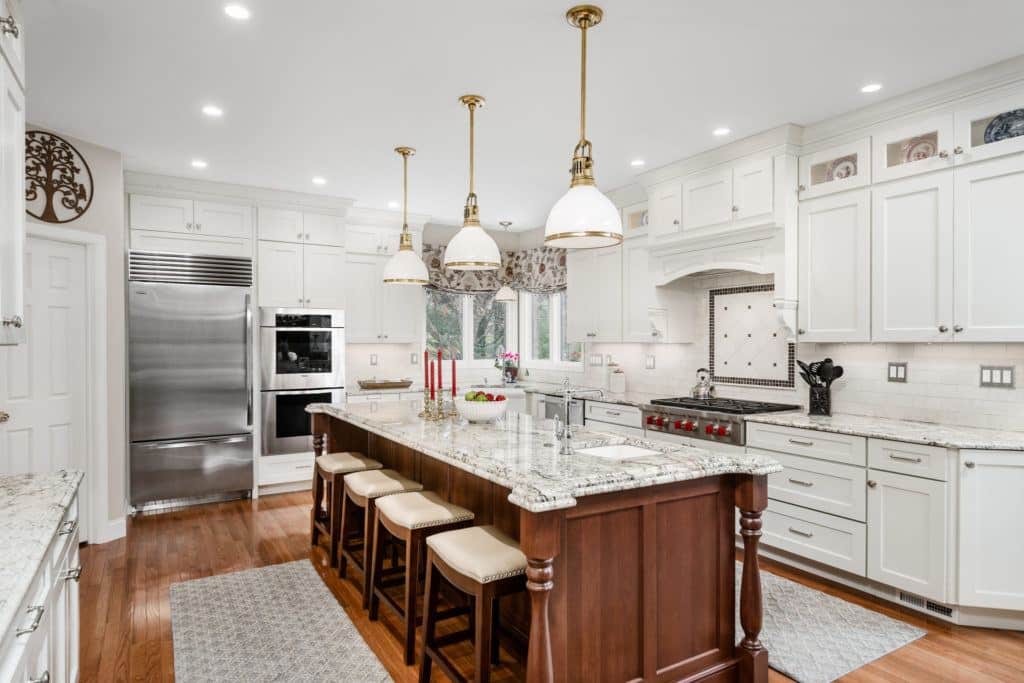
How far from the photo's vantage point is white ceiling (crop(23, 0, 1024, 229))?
2475mm

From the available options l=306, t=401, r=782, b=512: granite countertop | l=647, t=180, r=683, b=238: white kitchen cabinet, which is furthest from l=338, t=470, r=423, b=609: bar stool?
l=647, t=180, r=683, b=238: white kitchen cabinet

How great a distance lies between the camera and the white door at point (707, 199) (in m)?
4.09

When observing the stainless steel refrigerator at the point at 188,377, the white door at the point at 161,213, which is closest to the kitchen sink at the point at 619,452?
the stainless steel refrigerator at the point at 188,377

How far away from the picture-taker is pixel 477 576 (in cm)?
203

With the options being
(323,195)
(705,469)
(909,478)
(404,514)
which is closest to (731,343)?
(909,478)

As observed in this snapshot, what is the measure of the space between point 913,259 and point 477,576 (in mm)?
2936

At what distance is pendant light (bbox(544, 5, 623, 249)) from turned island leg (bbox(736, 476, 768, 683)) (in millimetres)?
1107

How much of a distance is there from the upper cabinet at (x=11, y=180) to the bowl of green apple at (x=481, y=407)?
5.96ft

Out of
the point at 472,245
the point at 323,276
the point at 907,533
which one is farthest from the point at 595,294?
the point at 907,533

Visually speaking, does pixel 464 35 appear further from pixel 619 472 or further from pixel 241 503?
pixel 241 503

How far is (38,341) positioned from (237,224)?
175 centimetres

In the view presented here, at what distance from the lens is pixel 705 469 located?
7.03ft

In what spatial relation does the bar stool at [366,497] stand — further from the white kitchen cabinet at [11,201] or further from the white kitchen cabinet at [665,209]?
the white kitchen cabinet at [665,209]

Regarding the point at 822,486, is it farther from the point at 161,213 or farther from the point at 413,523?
the point at 161,213
